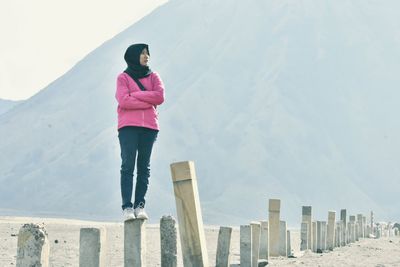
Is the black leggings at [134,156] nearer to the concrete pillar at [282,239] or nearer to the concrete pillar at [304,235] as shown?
the concrete pillar at [282,239]

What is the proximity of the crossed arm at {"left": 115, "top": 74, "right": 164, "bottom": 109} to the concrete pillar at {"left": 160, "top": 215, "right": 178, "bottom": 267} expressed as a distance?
2043 mm

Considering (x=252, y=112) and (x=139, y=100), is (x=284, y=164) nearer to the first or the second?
(x=252, y=112)

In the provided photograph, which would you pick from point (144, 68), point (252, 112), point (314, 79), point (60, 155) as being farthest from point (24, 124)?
point (144, 68)

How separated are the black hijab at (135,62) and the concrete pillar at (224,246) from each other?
187cm

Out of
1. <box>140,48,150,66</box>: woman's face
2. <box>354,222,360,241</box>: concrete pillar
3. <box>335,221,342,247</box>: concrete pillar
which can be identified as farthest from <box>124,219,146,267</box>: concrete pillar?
<box>354,222,360,241</box>: concrete pillar

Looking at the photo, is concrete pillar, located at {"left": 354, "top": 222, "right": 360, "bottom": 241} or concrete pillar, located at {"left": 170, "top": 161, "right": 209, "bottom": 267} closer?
concrete pillar, located at {"left": 170, "top": 161, "right": 209, "bottom": 267}

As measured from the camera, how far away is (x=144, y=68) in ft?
29.6

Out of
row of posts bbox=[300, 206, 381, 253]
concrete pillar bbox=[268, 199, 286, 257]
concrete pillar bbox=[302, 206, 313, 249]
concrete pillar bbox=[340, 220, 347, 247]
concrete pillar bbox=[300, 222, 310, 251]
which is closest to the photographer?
concrete pillar bbox=[268, 199, 286, 257]

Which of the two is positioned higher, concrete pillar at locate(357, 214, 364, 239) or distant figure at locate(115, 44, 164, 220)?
distant figure at locate(115, 44, 164, 220)

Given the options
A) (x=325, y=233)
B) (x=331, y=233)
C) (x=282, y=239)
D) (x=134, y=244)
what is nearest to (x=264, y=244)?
(x=282, y=239)

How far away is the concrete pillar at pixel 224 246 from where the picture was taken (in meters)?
8.92

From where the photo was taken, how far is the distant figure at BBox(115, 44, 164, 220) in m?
8.67

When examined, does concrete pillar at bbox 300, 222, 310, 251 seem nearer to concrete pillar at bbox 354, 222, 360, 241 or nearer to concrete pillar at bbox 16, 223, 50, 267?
concrete pillar at bbox 354, 222, 360, 241

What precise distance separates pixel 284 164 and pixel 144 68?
100453 mm
